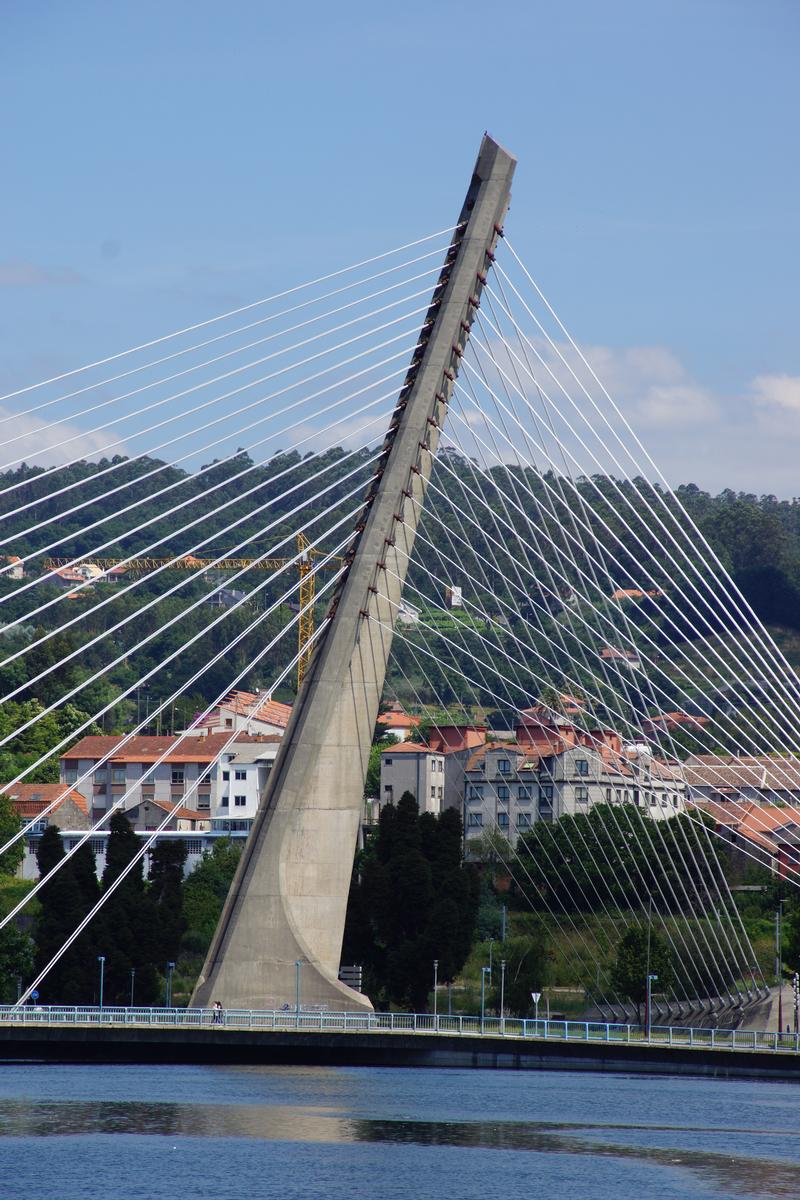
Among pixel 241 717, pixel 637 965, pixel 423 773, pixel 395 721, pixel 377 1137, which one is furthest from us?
pixel 395 721

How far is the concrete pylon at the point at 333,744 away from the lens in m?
63.0

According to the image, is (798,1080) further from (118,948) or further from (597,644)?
(597,644)

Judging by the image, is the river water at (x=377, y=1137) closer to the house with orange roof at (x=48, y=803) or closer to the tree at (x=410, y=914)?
the tree at (x=410, y=914)

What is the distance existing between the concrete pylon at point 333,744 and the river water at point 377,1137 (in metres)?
2.93

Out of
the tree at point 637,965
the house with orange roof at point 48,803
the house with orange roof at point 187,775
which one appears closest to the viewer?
the tree at point 637,965

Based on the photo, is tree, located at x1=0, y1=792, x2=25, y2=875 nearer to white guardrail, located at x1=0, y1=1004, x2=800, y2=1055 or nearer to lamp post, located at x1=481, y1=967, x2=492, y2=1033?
lamp post, located at x1=481, y1=967, x2=492, y2=1033

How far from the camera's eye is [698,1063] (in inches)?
2554

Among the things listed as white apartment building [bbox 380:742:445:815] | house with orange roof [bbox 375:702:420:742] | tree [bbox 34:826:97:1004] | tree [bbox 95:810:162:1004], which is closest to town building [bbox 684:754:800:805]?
tree [bbox 95:810:162:1004]

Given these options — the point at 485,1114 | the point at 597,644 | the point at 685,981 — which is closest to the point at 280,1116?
the point at 485,1114

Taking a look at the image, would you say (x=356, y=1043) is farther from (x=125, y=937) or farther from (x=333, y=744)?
(x=125, y=937)

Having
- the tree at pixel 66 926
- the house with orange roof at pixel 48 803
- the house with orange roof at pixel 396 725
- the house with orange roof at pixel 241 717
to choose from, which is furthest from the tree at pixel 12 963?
the house with orange roof at pixel 396 725

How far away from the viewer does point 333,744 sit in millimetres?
63625

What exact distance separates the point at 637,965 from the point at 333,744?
20503 millimetres

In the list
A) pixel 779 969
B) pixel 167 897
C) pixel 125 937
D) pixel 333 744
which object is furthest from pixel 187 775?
pixel 333 744
